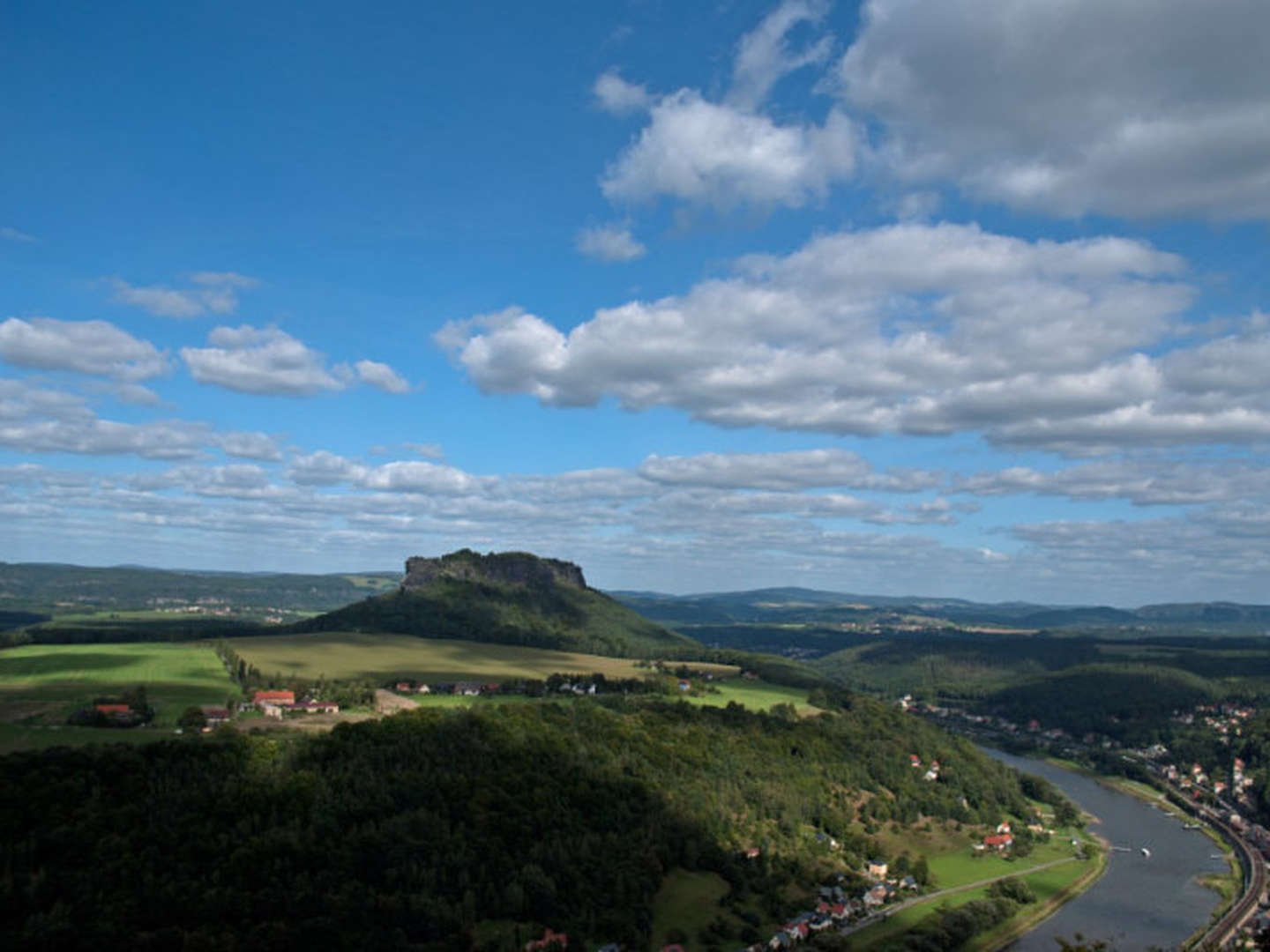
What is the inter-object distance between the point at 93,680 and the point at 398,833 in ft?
203

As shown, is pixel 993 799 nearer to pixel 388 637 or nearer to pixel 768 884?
pixel 768 884

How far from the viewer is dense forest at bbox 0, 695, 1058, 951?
4622cm

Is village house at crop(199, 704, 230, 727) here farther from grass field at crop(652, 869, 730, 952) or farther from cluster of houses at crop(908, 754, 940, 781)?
cluster of houses at crop(908, 754, 940, 781)

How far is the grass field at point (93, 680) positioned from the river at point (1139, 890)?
276ft

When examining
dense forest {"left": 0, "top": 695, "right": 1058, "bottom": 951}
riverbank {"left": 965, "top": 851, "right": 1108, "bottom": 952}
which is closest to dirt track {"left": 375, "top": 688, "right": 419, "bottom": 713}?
dense forest {"left": 0, "top": 695, "right": 1058, "bottom": 951}

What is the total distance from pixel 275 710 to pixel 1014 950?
76298 mm

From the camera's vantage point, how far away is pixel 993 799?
107625 millimetres

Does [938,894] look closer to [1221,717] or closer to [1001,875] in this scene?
[1001,875]

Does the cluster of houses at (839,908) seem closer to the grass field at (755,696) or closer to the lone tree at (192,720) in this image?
the grass field at (755,696)

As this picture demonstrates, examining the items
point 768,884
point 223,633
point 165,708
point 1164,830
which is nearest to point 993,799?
point 1164,830

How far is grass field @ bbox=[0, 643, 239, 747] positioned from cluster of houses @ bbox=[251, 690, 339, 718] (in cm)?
349

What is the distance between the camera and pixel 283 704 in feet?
310

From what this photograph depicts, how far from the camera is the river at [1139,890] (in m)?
71.1

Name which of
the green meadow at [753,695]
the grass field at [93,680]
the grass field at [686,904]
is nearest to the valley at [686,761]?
the grass field at [686,904]
